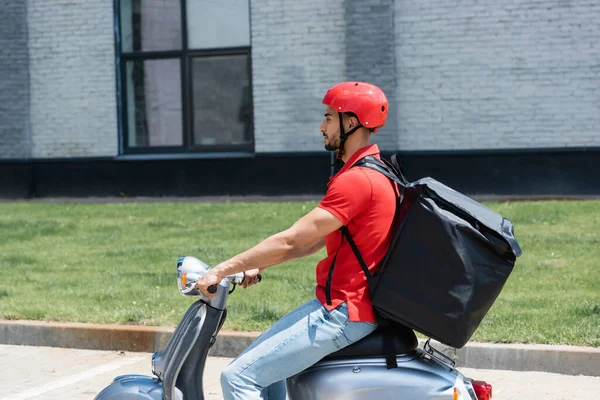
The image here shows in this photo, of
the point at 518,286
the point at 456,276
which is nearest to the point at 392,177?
the point at 456,276

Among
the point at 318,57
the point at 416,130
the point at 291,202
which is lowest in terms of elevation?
the point at 291,202

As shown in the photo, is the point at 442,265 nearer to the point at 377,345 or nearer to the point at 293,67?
the point at 377,345

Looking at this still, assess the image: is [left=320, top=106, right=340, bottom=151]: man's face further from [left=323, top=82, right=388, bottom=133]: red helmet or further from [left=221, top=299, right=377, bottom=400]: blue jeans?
[left=221, top=299, right=377, bottom=400]: blue jeans

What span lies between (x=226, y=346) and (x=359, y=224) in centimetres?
377

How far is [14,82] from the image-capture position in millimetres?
16922

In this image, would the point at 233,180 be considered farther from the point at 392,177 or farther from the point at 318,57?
the point at 392,177

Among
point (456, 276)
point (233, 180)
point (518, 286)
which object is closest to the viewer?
point (456, 276)

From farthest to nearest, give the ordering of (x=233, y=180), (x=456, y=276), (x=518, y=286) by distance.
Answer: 1. (x=233, y=180)
2. (x=518, y=286)
3. (x=456, y=276)

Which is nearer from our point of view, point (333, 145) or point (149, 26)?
point (333, 145)

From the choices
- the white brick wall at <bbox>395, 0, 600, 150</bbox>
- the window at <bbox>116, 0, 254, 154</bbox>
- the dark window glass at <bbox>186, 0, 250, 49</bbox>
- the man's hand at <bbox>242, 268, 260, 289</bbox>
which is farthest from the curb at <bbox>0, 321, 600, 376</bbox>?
the dark window glass at <bbox>186, 0, 250, 49</bbox>

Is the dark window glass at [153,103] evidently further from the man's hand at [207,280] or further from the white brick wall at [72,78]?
the man's hand at [207,280]

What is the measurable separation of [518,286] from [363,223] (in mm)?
5221

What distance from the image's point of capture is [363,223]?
11.8 feet

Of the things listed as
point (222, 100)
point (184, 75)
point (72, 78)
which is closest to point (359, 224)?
point (222, 100)
